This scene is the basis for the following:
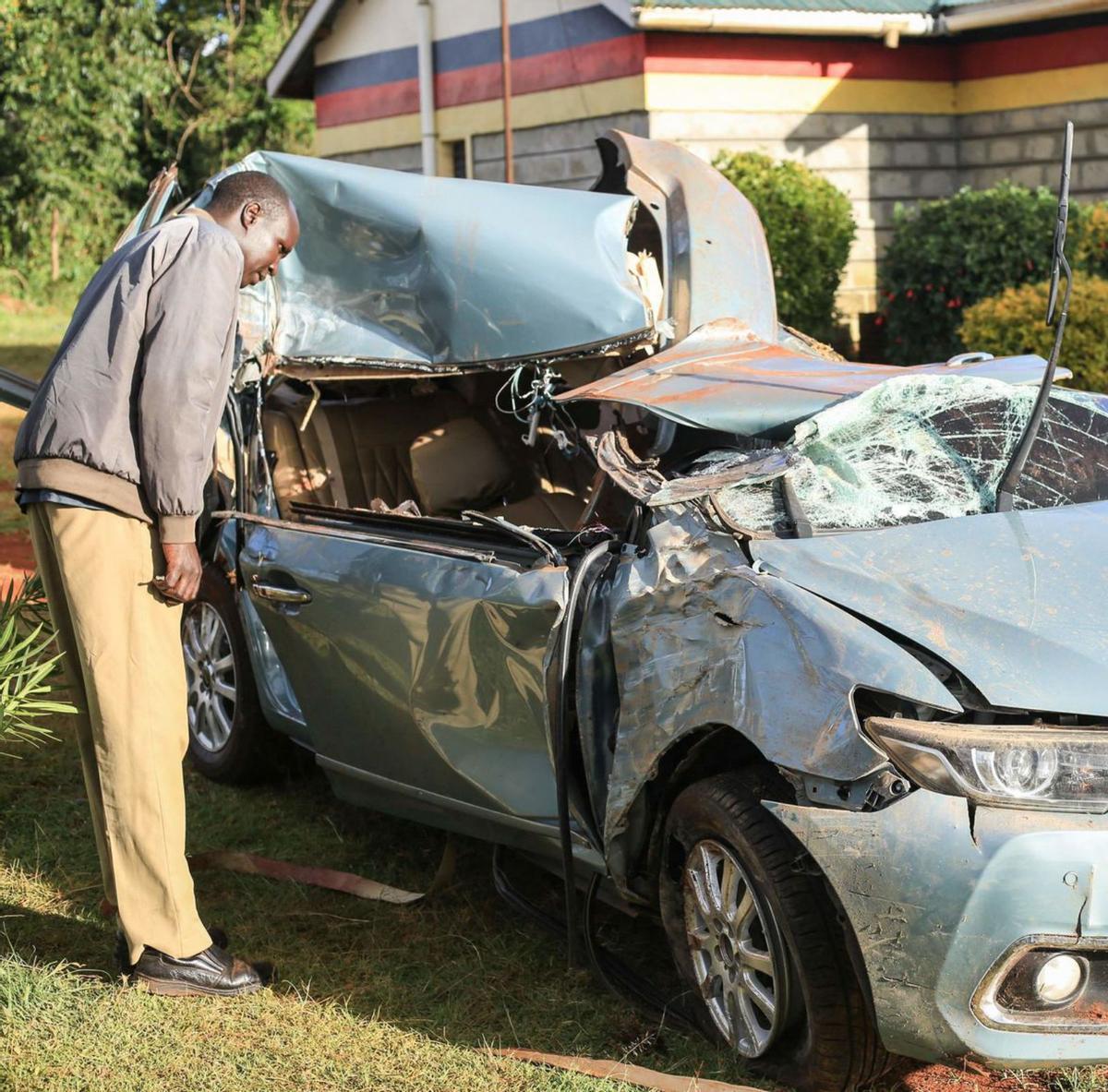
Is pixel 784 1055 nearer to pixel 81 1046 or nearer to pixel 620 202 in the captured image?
pixel 81 1046

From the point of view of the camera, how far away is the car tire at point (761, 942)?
3.20 m

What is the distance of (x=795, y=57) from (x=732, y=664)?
38.5ft

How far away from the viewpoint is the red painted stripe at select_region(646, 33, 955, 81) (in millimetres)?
13523

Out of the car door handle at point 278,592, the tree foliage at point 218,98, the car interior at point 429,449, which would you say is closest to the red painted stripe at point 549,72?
the car interior at point 429,449

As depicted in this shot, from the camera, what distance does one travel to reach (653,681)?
3549 mm

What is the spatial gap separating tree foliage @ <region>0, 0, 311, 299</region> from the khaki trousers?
1943 cm

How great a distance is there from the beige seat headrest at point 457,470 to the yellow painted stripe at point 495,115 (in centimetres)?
815

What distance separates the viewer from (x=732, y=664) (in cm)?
332

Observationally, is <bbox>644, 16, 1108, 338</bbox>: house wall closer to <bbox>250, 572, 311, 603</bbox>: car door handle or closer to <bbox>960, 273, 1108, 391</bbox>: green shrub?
<bbox>960, 273, 1108, 391</bbox>: green shrub

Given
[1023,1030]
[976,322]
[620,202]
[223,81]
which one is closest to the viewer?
[1023,1030]

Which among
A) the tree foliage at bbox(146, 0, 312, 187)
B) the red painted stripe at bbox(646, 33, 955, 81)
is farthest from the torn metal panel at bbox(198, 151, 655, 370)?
the tree foliage at bbox(146, 0, 312, 187)

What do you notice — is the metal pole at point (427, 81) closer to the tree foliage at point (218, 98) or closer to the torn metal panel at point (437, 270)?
the tree foliage at point (218, 98)

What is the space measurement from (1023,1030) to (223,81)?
24.5m

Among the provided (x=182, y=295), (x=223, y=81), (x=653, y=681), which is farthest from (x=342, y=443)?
(x=223, y=81)
